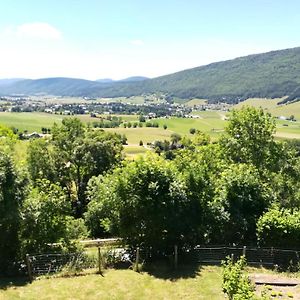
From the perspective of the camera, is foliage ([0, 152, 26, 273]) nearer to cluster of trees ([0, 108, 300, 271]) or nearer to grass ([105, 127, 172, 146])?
cluster of trees ([0, 108, 300, 271])

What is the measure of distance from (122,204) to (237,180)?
852cm

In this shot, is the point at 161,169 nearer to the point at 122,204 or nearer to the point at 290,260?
the point at 122,204

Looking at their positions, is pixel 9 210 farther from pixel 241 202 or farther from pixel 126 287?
pixel 241 202

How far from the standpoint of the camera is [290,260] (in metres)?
23.6

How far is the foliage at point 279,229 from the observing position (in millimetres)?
24078

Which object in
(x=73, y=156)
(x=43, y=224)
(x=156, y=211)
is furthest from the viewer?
(x=73, y=156)

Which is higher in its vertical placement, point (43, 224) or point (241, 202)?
point (241, 202)

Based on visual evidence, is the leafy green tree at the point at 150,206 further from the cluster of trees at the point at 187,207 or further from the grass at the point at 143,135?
the grass at the point at 143,135

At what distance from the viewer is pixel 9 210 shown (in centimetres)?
2128

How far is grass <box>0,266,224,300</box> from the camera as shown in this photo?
18.9 m

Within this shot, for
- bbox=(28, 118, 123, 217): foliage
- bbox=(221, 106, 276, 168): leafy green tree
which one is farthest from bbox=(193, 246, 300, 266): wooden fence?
bbox=(28, 118, 123, 217): foliage

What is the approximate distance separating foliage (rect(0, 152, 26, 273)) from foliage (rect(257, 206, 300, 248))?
1416cm

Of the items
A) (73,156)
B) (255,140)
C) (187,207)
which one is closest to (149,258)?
(187,207)

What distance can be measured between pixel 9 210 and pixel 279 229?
15.4 metres
